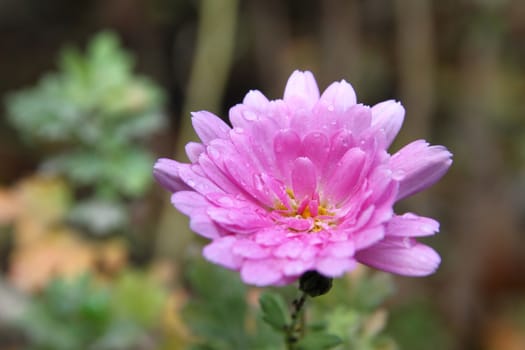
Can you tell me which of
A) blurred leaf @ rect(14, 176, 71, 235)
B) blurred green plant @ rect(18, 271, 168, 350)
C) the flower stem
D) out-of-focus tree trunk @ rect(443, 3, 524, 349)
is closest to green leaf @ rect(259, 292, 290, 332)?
the flower stem

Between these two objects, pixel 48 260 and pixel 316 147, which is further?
pixel 48 260

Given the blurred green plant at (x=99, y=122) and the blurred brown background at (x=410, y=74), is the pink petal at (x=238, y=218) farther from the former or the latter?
the blurred brown background at (x=410, y=74)

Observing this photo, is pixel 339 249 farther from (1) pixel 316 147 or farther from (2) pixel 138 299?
(2) pixel 138 299

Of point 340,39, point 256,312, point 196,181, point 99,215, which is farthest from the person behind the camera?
point 340,39

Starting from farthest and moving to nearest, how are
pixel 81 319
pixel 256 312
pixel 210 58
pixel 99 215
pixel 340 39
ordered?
pixel 340 39
pixel 210 58
pixel 99 215
pixel 81 319
pixel 256 312

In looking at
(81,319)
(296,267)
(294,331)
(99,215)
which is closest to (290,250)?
(296,267)

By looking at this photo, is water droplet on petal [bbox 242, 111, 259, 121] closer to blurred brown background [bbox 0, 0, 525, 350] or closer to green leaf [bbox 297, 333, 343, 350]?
green leaf [bbox 297, 333, 343, 350]

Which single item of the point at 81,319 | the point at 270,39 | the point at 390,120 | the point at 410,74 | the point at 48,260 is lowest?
the point at 390,120
